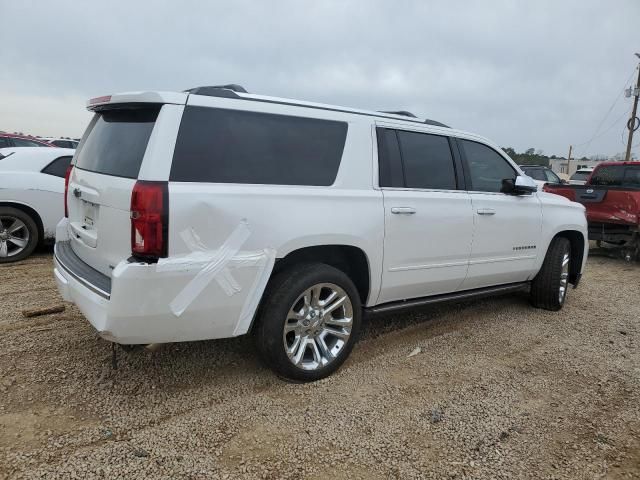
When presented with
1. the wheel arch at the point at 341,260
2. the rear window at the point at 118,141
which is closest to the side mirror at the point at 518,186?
the wheel arch at the point at 341,260

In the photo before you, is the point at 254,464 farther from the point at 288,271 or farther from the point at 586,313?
the point at 586,313

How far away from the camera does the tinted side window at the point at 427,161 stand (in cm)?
386

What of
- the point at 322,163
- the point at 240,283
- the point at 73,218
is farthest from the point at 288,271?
the point at 73,218

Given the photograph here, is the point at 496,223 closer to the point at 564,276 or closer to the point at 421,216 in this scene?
the point at 421,216

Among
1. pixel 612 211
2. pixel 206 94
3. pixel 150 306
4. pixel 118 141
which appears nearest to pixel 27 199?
pixel 118 141

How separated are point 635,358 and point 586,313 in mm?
1320

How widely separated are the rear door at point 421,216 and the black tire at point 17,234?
16.1 feet

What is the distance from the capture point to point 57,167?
21.5 feet

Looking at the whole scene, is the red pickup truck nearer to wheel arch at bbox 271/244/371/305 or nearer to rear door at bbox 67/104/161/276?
wheel arch at bbox 271/244/371/305

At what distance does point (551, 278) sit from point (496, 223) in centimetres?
128

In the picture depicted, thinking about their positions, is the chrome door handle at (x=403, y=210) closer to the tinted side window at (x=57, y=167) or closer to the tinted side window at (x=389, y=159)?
the tinted side window at (x=389, y=159)

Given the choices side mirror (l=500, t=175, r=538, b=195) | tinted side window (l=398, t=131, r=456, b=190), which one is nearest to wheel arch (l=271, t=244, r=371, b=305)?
tinted side window (l=398, t=131, r=456, b=190)

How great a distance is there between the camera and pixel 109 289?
2764mm

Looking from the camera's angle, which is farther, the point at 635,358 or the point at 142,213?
the point at 635,358
